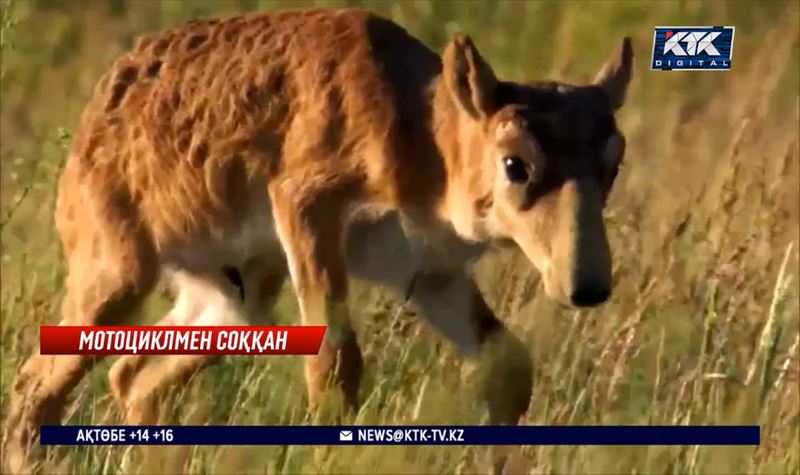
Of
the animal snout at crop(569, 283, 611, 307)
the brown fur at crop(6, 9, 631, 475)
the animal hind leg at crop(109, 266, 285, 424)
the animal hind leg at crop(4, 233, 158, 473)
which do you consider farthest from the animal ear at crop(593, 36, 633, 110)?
the animal hind leg at crop(4, 233, 158, 473)

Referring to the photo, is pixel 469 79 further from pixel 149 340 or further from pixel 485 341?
pixel 149 340

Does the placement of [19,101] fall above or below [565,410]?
above

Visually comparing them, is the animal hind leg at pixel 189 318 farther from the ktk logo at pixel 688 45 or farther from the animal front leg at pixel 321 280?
the ktk logo at pixel 688 45

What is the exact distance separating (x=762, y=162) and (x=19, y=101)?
1.93 m

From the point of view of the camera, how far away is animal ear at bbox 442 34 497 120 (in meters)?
4.64

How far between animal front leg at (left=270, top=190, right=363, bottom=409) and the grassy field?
3.1 inches

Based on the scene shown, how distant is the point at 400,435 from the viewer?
486cm

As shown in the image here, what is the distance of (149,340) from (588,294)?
1174mm

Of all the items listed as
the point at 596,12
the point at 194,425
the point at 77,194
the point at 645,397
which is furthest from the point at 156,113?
the point at 645,397

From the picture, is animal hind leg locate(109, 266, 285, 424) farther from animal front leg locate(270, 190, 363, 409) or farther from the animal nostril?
the animal nostril

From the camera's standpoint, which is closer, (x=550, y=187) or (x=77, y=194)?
(x=550, y=187)

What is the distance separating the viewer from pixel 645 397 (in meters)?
5.04

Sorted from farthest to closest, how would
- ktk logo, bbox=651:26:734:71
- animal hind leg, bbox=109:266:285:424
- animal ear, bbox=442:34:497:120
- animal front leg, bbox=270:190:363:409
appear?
animal hind leg, bbox=109:266:285:424
ktk logo, bbox=651:26:734:71
animal front leg, bbox=270:190:363:409
animal ear, bbox=442:34:497:120

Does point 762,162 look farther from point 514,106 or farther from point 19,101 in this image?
point 19,101
